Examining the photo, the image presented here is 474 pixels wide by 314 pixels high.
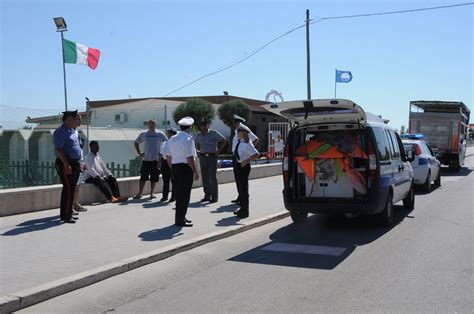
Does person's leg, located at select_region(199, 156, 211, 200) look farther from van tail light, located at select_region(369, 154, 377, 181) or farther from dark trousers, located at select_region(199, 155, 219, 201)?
van tail light, located at select_region(369, 154, 377, 181)

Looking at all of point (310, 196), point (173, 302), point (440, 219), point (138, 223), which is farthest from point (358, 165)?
point (173, 302)

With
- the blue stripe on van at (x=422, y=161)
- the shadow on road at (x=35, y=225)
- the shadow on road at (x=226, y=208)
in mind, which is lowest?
the shadow on road at (x=226, y=208)

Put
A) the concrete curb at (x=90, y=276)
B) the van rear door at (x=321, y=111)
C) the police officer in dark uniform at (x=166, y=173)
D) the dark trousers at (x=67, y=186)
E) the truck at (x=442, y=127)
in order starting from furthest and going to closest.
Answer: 1. the truck at (x=442, y=127)
2. the police officer in dark uniform at (x=166, y=173)
3. the dark trousers at (x=67, y=186)
4. the van rear door at (x=321, y=111)
5. the concrete curb at (x=90, y=276)

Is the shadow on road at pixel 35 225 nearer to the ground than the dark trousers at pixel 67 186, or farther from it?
nearer to the ground

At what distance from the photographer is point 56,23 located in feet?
47.8

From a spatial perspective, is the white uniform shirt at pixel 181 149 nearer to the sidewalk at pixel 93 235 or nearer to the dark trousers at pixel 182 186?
the dark trousers at pixel 182 186

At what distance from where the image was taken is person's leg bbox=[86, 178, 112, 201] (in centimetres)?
1091

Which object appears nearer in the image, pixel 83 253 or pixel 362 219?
pixel 83 253

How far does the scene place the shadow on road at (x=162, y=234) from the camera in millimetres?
7777

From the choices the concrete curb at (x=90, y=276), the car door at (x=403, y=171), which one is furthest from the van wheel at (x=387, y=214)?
the concrete curb at (x=90, y=276)

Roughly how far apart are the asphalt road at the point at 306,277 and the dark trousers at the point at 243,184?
0.80 meters

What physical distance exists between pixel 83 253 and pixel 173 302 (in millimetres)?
2051

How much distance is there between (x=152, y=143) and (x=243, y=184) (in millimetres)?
2948

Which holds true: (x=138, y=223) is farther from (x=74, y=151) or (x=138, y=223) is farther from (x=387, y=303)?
(x=387, y=303)
